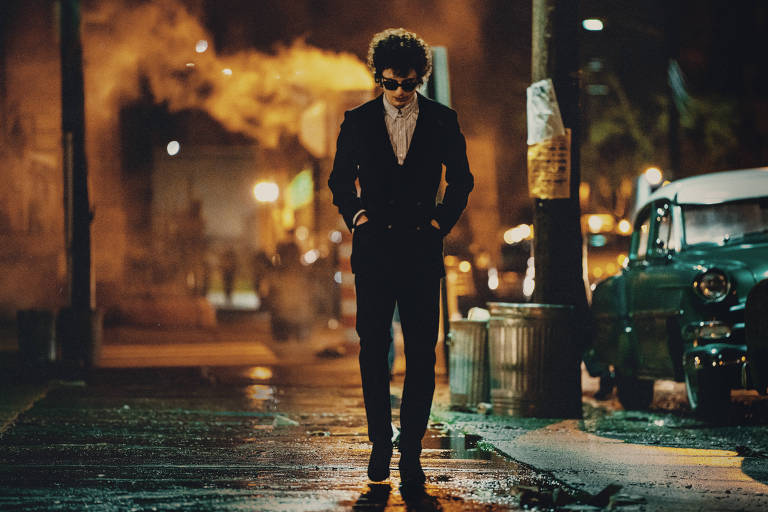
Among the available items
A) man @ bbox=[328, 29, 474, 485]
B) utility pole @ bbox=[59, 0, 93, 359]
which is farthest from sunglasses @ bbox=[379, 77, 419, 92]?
utility pole @ bbox=[59, 0, 93, 359]

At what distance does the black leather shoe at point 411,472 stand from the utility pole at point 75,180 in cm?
828

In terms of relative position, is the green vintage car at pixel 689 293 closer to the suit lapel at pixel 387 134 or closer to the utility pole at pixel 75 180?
the suit lapel at pixel 387 134

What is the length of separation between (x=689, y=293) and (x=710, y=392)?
74 centimetres

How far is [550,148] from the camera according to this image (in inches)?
356

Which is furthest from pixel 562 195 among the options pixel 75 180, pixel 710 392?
pixel 75 180

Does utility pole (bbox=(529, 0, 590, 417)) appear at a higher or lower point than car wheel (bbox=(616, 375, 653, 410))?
higher

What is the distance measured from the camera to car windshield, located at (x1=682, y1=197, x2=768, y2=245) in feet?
30.6

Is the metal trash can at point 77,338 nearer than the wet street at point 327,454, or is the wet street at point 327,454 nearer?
the wet street at point 327,454

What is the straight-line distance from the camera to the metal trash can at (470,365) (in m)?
9.44

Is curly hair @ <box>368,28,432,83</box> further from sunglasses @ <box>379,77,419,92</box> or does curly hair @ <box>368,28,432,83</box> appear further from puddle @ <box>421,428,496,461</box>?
puddle @ <box>421,428,496,461</box>

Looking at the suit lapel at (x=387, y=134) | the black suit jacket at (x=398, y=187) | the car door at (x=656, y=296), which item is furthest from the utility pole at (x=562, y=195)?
the suit lapel at (x=387, y=134)

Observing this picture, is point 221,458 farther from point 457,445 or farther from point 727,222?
point 727,222

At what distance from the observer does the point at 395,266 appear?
5309 mm

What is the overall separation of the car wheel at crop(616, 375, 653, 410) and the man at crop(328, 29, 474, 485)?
4873 mm
